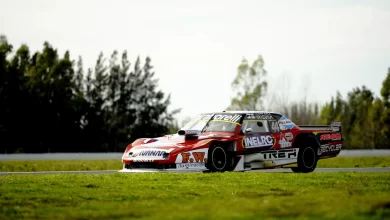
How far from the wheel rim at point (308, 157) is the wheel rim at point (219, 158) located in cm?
285

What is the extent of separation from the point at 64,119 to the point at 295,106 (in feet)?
70.7

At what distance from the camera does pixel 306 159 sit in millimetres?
20625

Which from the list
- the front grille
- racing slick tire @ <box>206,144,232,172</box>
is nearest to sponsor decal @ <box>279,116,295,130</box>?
racing slick tire @ <box>206,144,232,172</box>

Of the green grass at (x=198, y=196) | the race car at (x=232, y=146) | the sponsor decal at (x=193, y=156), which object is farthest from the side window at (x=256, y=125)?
the green grass at (x=198, y=196)

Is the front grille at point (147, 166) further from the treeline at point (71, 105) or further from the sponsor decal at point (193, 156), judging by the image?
the treeline at point (71, 105)

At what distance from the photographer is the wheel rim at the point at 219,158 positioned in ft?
60.2

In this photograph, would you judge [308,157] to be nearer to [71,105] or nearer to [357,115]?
[71,105]

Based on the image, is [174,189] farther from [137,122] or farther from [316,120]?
[316,120]

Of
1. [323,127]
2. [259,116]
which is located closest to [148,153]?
[259,116]

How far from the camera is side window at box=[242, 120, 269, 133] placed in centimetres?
1942

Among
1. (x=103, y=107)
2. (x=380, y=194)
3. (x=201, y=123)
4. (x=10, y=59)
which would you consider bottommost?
(x=380, y=194)

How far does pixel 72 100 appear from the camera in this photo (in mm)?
Answer: 67125

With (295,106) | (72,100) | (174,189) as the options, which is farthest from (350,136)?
(174,189)

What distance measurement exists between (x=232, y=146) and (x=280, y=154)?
1.78 metres
